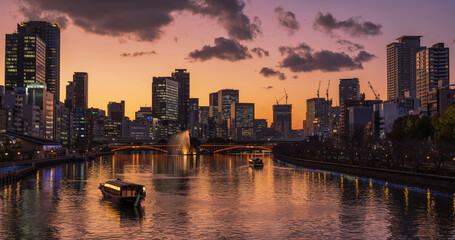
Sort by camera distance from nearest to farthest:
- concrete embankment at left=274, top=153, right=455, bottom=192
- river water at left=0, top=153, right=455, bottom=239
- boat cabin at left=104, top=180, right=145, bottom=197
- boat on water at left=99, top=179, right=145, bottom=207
→ river water at left=0, top=153, right=455, bottom=239 → boat on water at left=99, top=179, right=145, bottom=207 → boat cabin at left=104, top=180, right=145, bottom=197 → concrete embankment at left=274, top=153, right=455, bottom=192

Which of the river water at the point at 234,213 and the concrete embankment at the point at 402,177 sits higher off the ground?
the concrete embankment at the point at 402,177

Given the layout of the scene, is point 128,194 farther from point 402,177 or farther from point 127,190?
point 402,177

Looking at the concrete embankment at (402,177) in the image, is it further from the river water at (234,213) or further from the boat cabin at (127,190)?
the boat cabin at (127,190)

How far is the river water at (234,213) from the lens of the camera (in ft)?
179

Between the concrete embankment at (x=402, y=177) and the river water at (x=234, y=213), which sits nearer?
the river water at (x=234, y=213)

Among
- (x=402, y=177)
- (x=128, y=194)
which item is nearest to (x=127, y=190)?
(x=128, y=194)

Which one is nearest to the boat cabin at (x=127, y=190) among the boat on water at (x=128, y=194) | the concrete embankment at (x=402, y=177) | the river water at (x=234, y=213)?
the boat on water at (x=128, y=194)

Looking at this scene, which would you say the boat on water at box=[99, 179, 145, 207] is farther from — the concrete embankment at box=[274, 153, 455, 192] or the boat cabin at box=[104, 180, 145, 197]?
the concrete embankment at box=[274, 153, 455, 192]

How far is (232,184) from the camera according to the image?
110875 mm

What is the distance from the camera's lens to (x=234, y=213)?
2680 inches

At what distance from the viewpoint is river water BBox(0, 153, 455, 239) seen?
5459 centimetres

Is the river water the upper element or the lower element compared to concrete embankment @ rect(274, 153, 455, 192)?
lower

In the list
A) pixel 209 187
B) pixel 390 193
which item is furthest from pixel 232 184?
pixel 390 193

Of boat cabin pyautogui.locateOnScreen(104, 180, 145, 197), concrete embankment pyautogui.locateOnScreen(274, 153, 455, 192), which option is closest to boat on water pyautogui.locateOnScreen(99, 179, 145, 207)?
boat cabin pyautogui.locateOnScreen(104, 180, 145, 197)
